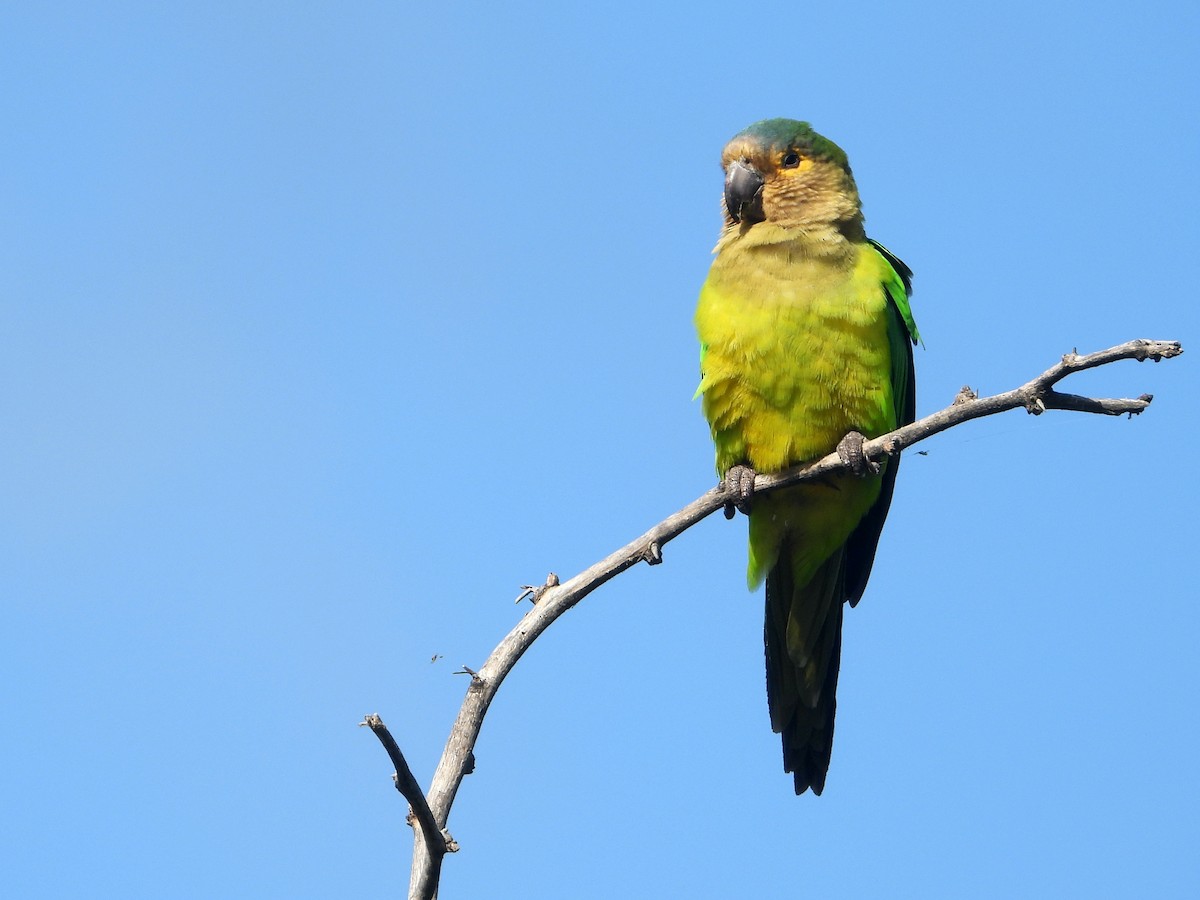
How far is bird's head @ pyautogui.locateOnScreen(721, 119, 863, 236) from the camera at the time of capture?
21.3ft

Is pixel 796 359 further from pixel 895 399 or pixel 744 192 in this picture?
pixel 744 192

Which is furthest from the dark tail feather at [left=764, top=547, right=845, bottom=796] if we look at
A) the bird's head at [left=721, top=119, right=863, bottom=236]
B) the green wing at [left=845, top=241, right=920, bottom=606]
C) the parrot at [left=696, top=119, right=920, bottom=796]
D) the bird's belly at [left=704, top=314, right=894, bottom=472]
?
the bird's head at [left=721, top=119, right=863, bottom=236]

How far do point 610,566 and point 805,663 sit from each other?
240cm

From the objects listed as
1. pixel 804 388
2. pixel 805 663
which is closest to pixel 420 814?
pixel 804 388

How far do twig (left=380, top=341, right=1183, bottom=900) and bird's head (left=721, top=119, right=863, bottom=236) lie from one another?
69.8 inches

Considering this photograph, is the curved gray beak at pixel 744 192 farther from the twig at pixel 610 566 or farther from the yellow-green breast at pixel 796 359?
the twig at pixel 610 566

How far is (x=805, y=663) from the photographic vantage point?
661 centimetres

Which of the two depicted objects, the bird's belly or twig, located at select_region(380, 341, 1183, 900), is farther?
the bird's belly

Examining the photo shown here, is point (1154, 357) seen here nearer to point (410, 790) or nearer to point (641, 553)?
point (641, 553)

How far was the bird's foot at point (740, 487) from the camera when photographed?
5734 mm

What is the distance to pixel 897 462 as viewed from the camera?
21.7 feet

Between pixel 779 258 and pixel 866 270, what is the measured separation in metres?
0.43

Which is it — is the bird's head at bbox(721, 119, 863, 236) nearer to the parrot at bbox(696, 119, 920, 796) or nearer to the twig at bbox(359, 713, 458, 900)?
the parrot at bbox(696, 119, 920, 796)

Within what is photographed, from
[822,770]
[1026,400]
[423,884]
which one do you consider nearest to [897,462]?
[822,770]
